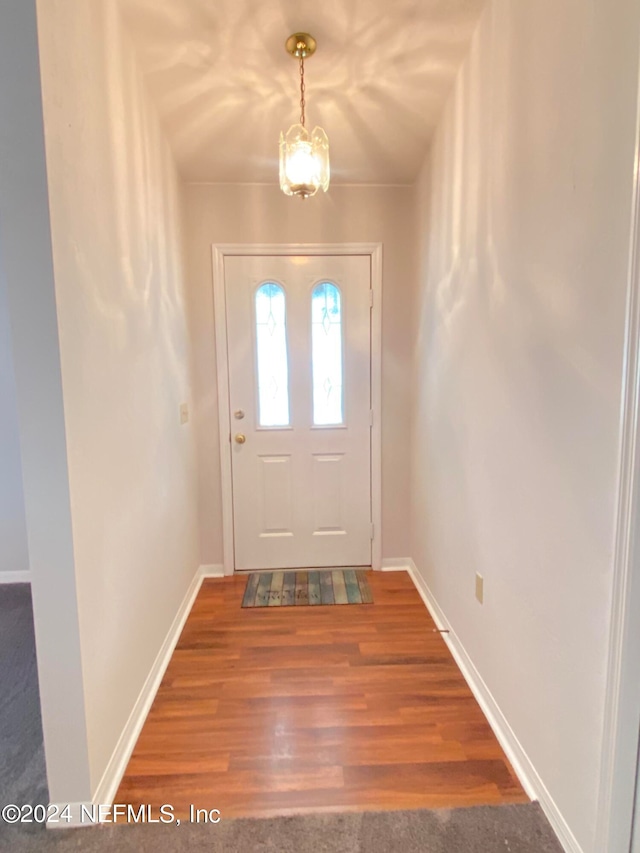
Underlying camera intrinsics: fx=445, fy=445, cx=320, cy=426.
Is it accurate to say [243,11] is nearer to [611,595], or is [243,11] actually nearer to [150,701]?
[611,595]

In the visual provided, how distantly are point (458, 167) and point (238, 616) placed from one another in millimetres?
2444

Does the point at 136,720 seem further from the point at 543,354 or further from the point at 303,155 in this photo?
the point at 303,155

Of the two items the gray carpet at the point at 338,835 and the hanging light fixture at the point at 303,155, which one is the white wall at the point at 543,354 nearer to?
the gray carpet at the point at 338,835

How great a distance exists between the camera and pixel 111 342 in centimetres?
149

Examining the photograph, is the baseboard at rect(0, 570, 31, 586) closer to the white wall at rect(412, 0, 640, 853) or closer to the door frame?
the door frame

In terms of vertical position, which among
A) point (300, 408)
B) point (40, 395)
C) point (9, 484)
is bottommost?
point (9, 484)

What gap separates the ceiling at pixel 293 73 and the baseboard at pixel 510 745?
2434 mm

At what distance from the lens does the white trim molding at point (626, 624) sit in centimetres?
94

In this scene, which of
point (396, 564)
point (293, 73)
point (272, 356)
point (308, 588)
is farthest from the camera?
point (396, 564)

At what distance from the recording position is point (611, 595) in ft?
3.37

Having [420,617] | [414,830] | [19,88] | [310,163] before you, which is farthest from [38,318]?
[420,617]

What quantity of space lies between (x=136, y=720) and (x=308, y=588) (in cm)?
124

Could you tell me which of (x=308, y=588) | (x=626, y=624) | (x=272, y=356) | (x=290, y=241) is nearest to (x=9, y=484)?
(x=272, y=356)

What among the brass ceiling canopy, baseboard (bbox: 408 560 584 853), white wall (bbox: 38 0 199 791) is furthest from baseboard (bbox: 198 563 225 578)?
the brass ceiling canopy
